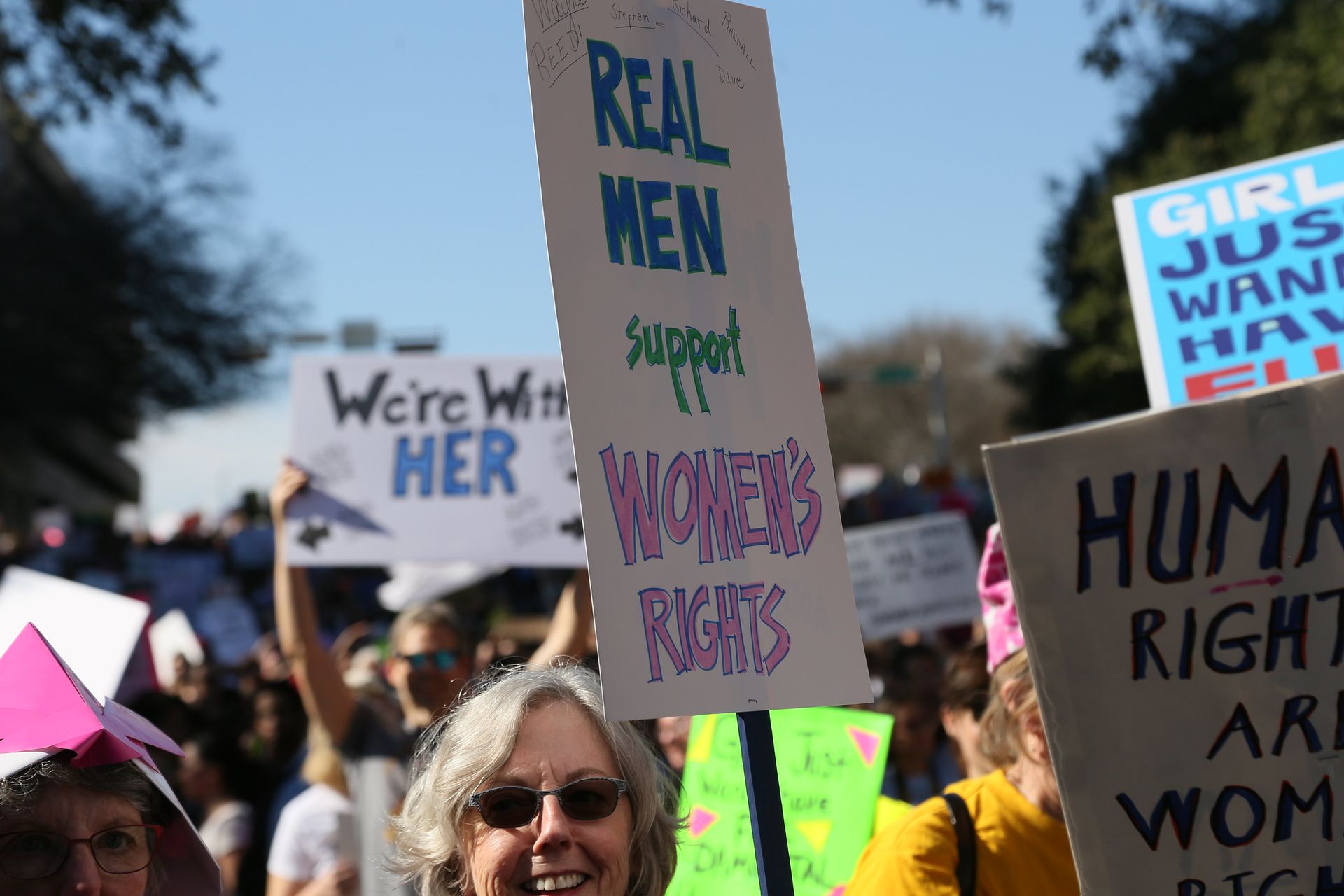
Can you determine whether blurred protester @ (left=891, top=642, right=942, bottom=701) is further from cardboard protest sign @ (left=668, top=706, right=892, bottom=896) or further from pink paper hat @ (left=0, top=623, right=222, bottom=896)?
pink paper hat @ (left=0, top=623, right=222, bottom=896)

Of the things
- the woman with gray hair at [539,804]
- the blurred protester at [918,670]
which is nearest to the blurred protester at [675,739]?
the blurred protester at [918,670]

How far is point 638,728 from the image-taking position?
2588 millimetres

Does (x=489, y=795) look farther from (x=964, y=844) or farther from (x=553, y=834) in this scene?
(x=964, y=844)

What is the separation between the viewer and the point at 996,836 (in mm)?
2639

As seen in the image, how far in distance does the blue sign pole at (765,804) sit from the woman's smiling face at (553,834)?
0.22 meters

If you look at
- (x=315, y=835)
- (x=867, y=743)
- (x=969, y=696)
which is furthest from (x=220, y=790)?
(x=969, y=696)

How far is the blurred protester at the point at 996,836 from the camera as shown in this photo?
8.44 feet

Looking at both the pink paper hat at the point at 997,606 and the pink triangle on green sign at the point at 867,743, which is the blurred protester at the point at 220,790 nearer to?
the pink triangle on green sign at the point at 867,743

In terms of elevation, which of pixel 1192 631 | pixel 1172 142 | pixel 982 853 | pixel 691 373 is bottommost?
pixel 982 853

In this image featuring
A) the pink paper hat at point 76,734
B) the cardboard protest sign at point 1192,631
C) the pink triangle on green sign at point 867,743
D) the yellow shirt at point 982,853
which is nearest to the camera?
the cardboard protest sign at point 1192,631

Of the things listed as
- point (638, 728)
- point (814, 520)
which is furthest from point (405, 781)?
point (814, 520)

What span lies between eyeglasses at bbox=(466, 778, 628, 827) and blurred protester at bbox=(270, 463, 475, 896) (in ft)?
6.16

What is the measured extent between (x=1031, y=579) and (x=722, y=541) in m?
0.50

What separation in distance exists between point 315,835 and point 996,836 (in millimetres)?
2282
